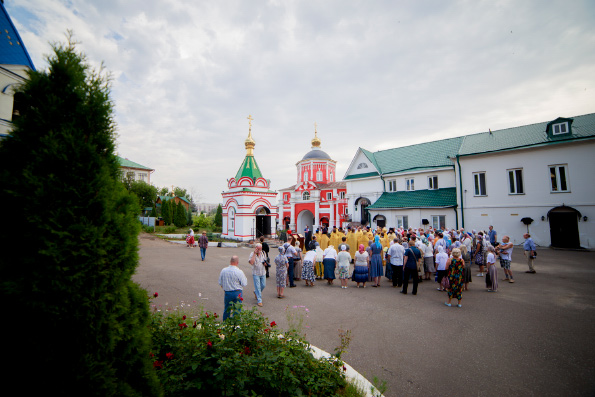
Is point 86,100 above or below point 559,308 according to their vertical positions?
above

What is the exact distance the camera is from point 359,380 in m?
3.61

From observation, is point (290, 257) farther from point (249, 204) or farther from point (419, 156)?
point (419, 156)

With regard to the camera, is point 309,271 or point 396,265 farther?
point 309,271

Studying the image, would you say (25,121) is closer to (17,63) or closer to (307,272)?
(17,63)

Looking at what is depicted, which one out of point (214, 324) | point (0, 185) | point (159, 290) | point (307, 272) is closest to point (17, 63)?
point (159, 290)

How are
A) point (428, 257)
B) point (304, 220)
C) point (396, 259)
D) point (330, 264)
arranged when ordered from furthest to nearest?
point (304, 220) < point (428, 257) < point (330, 264) < point (396, 259)

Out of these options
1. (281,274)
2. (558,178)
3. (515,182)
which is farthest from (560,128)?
(281,274)

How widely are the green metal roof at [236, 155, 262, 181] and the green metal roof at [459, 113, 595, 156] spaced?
711 inches

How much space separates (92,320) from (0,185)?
1.19 metres

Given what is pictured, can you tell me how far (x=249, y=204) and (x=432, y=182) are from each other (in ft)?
55.9

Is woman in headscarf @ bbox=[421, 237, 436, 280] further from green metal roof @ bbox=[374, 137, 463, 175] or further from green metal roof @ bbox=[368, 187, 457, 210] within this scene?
green metal roof @ bbox=[374, 137, 463, 175]

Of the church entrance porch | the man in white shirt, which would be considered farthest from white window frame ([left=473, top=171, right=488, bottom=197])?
the church entrance porch

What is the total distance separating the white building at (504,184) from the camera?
54.4ft

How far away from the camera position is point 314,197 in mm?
35500
